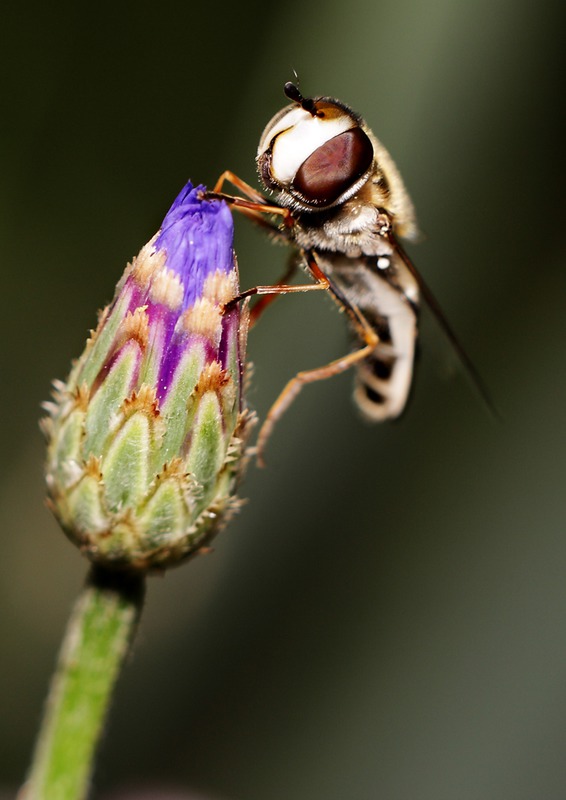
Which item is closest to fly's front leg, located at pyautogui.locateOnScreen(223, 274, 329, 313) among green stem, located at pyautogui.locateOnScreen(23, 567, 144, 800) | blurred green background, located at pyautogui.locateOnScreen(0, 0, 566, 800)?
green stem, located at pyautogui.locateOnScreen(23, 567, 144, 800)

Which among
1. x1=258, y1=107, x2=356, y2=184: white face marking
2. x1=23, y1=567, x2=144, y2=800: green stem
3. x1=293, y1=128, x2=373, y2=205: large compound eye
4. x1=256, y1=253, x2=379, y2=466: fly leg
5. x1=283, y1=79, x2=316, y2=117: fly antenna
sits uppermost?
x1=283, y1=79, x2=316, y2=117: fly antenna

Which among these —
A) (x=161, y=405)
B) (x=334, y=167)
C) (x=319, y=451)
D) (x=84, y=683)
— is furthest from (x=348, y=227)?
(x=319, y=451)

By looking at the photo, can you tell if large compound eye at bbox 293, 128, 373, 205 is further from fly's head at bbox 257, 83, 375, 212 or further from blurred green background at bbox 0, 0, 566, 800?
blurred green background at bbox 0, 0, 566, 800

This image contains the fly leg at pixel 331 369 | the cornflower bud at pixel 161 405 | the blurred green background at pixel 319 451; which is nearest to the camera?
the cornflower bud at pixel 161 405

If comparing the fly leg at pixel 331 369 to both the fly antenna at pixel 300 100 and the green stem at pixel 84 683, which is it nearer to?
the fly antenna at pixel 300 100

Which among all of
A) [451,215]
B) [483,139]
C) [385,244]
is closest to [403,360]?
[385,244]

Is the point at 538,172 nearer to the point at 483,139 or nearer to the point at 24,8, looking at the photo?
the point at 483,139

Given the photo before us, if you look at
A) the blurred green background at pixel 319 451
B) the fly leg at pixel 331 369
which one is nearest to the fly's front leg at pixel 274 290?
the fly leg at pixel 331 369
